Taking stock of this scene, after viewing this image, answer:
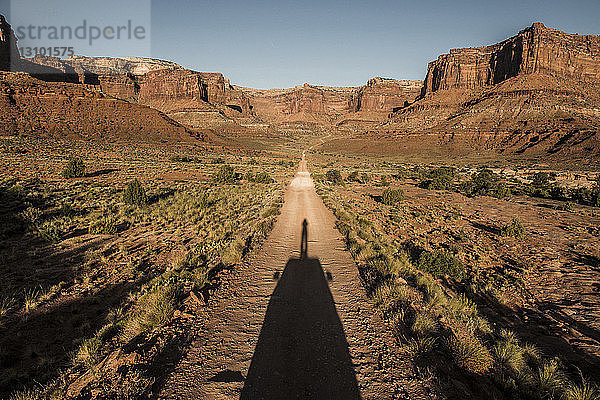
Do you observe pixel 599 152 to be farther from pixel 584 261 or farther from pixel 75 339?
pixel 75 339

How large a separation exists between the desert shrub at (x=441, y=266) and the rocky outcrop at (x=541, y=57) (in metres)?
139

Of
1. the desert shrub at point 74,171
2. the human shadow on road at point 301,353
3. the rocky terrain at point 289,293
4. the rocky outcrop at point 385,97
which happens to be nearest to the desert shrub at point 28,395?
the rocky terrain at point 289,293

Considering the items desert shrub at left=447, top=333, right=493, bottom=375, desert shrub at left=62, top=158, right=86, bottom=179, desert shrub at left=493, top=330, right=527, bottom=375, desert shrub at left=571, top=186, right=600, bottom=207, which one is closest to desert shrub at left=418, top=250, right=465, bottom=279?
desert shrub at left=493, top=330, right=527, bottom=375

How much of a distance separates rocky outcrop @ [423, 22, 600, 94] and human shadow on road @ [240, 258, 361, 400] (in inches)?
5733

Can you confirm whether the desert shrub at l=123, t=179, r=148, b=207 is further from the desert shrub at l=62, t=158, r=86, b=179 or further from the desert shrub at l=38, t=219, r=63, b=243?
the desert shrub at l=62, t=158, r=86, b=179

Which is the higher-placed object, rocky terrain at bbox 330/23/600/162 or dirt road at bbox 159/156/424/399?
rocky terrain at bbox 330/23/600/162

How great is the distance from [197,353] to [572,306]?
10763mm

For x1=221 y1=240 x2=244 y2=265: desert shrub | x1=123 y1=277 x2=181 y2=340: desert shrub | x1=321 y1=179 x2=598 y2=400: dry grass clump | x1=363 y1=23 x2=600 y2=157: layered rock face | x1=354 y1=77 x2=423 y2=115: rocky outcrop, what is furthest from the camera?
x1=354 y1=77 x2=423 y2=115: rocky outcrop

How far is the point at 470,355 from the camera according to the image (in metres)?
4.82

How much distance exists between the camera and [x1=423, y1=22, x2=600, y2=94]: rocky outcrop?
102688 millimetres

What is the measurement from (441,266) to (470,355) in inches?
231

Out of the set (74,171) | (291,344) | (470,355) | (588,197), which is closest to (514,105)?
(588,197)

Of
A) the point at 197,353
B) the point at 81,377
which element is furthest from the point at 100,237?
the point at 197,353

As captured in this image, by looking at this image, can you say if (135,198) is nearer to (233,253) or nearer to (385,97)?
(233,253)
